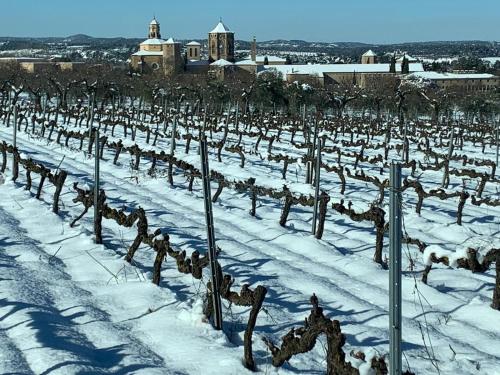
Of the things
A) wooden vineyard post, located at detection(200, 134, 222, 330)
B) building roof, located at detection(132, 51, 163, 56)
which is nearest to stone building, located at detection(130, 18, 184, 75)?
building roof, located at detection(132, 51, 163, 56)

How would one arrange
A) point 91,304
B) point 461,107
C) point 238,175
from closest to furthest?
1. point 91,304
2. point 238,175
3. point 461,107

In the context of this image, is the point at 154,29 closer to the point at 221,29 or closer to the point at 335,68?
the point at 221,29

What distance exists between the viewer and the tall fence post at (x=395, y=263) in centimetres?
407

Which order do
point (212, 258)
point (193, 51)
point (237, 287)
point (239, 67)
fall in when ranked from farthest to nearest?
point (193, 51) → point (239, 67) → point (237, 287) → point (212, 258)

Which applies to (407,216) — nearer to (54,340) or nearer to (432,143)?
(54,340)

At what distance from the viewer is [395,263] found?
4.17 m

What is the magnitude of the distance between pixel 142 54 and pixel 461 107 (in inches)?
2219

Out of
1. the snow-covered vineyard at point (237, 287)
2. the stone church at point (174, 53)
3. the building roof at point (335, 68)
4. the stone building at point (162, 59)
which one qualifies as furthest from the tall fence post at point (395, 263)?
the building roof at point (335, 68)

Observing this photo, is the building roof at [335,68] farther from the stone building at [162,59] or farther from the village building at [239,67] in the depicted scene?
the stone building at [162,59]

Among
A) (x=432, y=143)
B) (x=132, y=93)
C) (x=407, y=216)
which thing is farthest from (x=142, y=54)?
(x=407, y=216)

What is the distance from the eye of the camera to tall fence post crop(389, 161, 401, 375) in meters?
4.07

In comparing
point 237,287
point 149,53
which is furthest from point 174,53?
point 237,287

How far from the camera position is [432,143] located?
31828 mm

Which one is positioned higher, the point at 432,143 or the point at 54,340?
the point at 54,340
